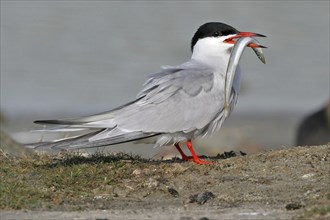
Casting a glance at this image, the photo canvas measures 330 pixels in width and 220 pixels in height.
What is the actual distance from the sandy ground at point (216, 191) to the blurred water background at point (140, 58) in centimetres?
658

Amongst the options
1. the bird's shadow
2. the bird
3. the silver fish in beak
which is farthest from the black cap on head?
the bird's shadow

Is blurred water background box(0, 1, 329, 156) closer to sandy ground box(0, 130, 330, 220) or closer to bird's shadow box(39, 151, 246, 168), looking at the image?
bird's shadow box(39, 151, 246, 168)

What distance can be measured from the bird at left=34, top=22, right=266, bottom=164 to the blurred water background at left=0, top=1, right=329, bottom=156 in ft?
20.3

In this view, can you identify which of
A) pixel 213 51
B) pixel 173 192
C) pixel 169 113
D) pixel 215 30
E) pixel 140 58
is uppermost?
pixel 215 30

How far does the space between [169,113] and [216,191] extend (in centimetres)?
101

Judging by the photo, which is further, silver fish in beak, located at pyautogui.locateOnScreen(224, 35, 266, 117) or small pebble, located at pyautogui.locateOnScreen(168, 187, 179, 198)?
silver fish in beak, located at pyautogui.locateOnScreen(224, 35, 266, 117)

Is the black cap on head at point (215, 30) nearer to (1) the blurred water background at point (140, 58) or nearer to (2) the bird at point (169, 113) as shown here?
(2) the bird at point (169, 113)

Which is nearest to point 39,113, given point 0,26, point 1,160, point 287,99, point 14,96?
point 14,96

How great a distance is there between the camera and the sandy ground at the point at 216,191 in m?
6.81

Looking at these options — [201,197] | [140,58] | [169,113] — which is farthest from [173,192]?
[140,58]

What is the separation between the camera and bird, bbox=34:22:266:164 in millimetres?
8109

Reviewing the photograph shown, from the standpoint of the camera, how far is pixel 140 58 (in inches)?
878

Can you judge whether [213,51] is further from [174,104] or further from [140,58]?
[140,58]

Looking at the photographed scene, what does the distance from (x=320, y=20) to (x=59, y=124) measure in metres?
18.7
